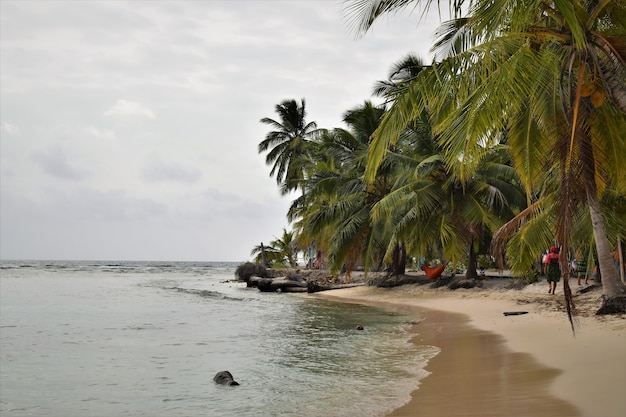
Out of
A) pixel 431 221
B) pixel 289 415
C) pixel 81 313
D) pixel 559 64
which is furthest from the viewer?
pixel 431 221

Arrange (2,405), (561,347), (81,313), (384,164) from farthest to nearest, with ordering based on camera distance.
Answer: (384,164)
(81,313)
(561,347)
(2,405)

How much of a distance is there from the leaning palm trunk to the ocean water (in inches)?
130

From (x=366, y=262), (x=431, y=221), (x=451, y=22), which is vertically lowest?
(x=366, y=262)

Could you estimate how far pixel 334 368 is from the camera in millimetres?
8578

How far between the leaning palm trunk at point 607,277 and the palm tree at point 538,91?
142 centimetres

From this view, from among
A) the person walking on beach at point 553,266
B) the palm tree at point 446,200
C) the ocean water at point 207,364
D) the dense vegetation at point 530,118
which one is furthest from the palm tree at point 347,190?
the person walking on beach at point 553,266

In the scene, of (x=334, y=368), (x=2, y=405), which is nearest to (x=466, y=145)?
(x=334, y=368)

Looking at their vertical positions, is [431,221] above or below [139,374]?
above

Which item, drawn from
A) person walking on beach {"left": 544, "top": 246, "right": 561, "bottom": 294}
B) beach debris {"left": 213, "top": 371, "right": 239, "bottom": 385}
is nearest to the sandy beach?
person walking on beach {"left": 544, "top": 246, "right": 561, "bottom": 294}

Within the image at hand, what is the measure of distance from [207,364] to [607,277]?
7.14 m

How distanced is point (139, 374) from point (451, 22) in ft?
22.6

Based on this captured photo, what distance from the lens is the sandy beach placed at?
5363mm

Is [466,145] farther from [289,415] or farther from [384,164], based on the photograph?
[384,164]

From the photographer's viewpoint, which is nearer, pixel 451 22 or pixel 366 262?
pixel 451 22
